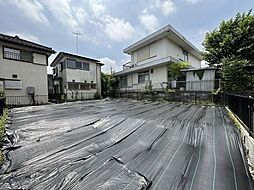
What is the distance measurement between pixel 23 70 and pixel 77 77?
16.5 ft

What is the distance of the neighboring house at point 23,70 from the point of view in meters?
10.3

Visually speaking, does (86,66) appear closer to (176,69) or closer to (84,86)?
(84,86)

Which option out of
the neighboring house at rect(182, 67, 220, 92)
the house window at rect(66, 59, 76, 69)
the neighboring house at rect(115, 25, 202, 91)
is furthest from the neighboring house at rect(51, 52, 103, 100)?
the neighboring house at rect(182, 67, 220, 92)

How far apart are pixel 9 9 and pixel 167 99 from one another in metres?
11.8

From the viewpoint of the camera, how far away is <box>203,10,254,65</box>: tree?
34.8 ft

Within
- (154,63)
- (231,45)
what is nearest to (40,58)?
(154,63)

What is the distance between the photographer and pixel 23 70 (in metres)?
11.3

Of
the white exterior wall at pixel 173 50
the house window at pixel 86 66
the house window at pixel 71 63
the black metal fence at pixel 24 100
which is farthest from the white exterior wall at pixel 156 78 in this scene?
the black metal fence at pixel 24 100

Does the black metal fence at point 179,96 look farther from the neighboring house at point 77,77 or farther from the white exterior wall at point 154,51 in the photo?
the neighboring house at point 77,77

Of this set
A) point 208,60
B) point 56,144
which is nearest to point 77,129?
point 56,144

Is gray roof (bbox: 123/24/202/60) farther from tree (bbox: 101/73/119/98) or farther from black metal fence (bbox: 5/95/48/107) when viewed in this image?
black metal fence (bbox: 5/95/48/107)

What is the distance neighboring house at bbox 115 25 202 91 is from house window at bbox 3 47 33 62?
354 inches

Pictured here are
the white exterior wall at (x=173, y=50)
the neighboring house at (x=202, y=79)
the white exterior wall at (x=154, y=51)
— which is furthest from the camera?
the white exterior wall at (x=173, y=50)

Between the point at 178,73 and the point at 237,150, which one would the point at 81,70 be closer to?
the point at 178,73
